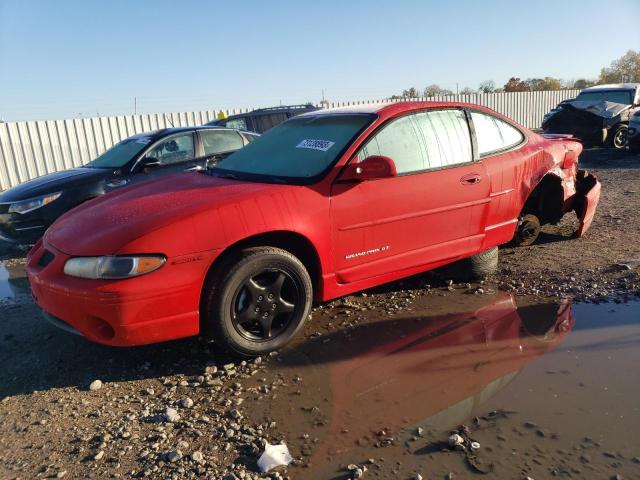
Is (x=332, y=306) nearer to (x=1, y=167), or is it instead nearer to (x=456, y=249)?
(x=456, y=249)

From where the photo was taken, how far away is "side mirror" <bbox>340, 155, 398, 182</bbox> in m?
3.35

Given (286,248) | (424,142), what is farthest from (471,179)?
(286,248)

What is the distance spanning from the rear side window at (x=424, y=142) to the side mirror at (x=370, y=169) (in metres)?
0.22

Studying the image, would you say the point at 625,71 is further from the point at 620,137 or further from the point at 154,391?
the point at 154,391

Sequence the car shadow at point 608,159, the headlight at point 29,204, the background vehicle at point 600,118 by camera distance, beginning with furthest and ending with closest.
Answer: the background vehicle at point 600,118 < the car shadow at point 608,159 < the headlight at point 29,204

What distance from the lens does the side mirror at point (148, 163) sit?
663cm

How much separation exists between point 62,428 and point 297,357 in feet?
4.67

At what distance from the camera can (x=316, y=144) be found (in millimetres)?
3822

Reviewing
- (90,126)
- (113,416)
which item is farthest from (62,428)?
(90,126)

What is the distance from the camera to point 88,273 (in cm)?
289

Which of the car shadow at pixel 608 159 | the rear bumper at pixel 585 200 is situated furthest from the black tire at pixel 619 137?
the rear bumper at pixel 585 200

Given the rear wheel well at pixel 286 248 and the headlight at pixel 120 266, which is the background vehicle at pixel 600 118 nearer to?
the rear wheel well at pixel 286 248

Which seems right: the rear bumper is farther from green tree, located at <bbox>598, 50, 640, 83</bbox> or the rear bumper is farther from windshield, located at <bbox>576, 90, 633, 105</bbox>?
green tree, located at <bbox>598, 50, 640, 83</bbox>

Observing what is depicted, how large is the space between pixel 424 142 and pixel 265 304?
6.08ft
